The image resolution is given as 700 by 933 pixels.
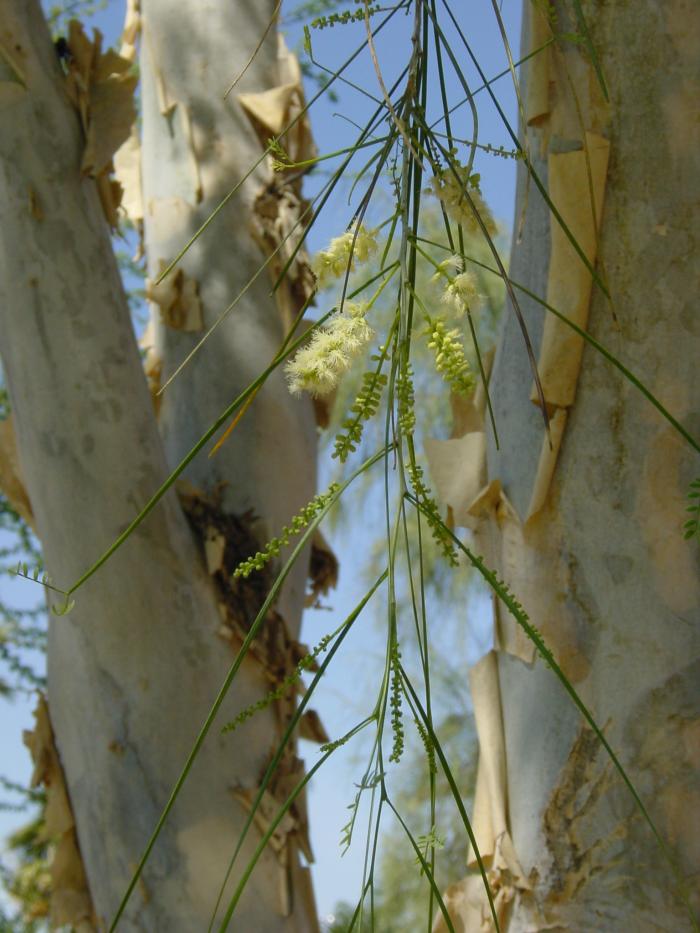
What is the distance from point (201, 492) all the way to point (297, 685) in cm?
25

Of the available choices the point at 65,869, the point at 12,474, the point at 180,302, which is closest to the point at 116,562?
the point at 12,474

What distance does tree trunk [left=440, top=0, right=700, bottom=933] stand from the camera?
2.24 ft

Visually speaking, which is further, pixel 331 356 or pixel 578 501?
pixel 578 501

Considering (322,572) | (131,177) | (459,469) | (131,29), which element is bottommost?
(459,469)

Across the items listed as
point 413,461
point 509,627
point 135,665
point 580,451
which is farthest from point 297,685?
point 413,461

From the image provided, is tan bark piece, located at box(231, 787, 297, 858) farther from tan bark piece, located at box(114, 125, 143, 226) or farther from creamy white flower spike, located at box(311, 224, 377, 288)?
tan bark piece, located at box(114, 125, 143, 226)

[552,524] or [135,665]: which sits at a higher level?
[135,665]

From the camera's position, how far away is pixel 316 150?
1658mm

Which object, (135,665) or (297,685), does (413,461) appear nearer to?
(135,665)

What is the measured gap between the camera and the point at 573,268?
0.74m

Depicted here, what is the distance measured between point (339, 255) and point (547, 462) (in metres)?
0.27

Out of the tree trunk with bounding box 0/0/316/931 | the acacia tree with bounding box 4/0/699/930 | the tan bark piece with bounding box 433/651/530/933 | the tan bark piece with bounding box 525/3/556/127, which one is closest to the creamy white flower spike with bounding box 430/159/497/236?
the acacia tree with bounding box 4/0/699/930

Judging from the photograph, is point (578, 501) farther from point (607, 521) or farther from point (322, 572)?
point (322, 572)

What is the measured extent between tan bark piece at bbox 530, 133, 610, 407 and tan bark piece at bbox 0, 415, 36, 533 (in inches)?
27.0
